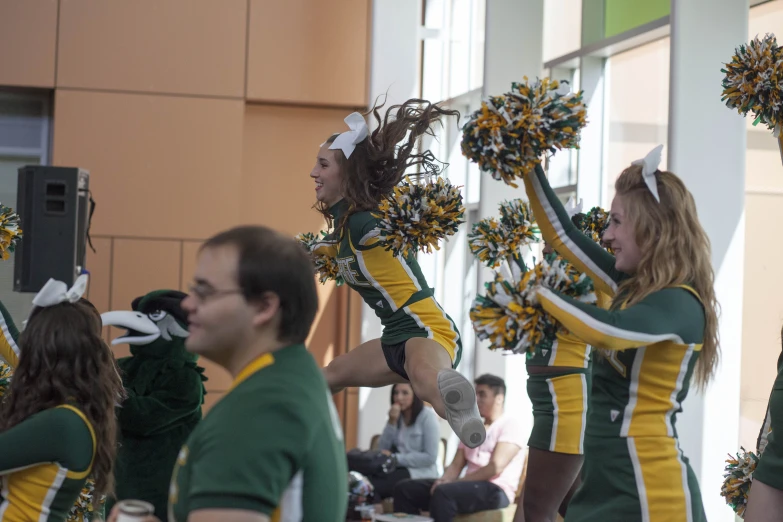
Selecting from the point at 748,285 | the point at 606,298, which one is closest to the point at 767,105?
the point at 606,298

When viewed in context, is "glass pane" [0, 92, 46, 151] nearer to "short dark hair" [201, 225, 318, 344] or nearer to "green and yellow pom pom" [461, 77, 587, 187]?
"green and yellow pom pom" [461, 77, 587, 187]

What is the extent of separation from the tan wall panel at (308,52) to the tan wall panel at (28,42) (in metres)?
1.70

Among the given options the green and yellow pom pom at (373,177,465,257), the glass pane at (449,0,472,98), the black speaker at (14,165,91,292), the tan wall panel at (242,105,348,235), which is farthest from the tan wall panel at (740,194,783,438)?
the tan wall panel at (242,105,348,235)

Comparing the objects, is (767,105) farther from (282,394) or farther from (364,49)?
(364,49)

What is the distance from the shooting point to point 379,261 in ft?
12.6

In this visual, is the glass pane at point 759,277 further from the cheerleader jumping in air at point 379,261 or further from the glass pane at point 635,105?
the cheerleader jumping in air at point 379,261

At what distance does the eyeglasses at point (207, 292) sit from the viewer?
5.22 ft

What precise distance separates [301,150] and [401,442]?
3179mm

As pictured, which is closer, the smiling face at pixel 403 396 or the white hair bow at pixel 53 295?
the white hair bow at pixel 53 295

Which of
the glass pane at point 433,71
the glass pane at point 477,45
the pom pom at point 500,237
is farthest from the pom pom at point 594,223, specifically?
the glass pane at point 433,71

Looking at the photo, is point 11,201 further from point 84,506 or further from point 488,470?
point 84,506

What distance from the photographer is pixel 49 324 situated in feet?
9.32

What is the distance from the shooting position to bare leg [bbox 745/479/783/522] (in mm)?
2668

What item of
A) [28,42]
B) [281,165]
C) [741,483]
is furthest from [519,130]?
[28,42]
